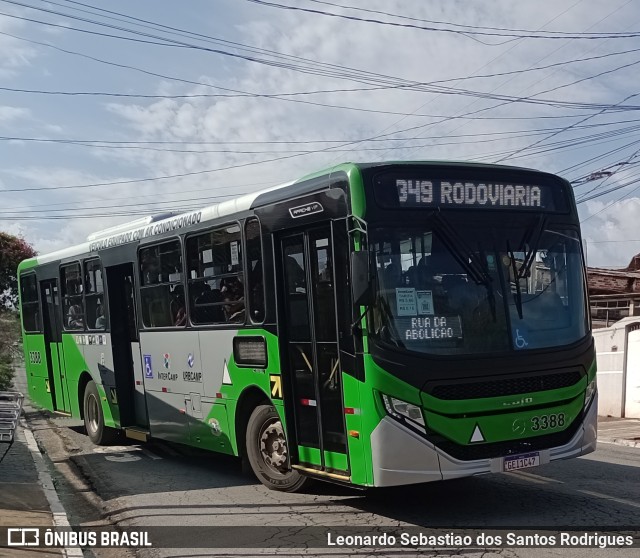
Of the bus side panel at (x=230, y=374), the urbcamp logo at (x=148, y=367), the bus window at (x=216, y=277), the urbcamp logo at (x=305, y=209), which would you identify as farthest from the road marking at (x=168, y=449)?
the urbcamp logo at (x=305, y=209)

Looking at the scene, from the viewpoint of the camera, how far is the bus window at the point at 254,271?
26.7 feet

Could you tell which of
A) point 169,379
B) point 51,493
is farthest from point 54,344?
point 51,493

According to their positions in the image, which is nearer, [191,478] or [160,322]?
[191,478]

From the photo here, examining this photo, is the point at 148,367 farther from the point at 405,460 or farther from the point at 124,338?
the point at 405,460

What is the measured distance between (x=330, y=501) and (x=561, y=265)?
3.28 meters

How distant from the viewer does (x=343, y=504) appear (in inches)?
300

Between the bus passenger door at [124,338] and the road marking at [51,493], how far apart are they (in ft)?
4.67

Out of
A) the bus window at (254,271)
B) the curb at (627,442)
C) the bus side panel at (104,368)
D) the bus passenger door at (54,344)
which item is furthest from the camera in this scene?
the bus passenger door at (54,344)

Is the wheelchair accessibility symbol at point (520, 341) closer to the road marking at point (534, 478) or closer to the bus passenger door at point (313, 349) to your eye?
the bus passenger door at point (313, 349)

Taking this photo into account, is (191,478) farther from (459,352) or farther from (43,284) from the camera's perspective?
(43,284)

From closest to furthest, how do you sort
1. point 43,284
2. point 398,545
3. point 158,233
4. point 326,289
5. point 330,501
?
point 398,545, point 326,289, point 330,501, point 158,233, point 43,284

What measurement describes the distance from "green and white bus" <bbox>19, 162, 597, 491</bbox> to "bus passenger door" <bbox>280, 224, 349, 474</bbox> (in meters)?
0.02

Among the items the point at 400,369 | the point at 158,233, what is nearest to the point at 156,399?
the point at 158,233

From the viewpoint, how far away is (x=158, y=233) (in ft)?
34.3
